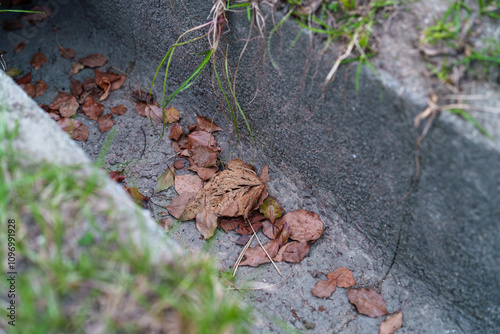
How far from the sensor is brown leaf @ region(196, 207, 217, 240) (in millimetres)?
1563

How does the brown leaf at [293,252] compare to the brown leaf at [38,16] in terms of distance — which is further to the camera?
the brown leaf at [38,16]

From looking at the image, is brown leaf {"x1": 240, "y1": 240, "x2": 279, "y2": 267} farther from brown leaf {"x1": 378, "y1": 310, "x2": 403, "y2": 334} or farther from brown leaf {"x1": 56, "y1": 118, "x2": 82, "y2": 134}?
brown leaf {"x1": 56, "y1": 118, "x2": 82, "y2": 134}

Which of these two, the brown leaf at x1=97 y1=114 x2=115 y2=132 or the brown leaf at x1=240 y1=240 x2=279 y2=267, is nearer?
the brown leaf at x1=240 y1=240 x2=279 y2=267

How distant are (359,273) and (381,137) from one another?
0.54m

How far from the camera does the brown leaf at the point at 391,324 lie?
135cm

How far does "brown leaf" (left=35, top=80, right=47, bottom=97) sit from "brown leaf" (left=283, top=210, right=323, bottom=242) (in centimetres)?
140

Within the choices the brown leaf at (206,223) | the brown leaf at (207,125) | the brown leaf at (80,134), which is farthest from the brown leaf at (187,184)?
the brown leaf at (80,134)

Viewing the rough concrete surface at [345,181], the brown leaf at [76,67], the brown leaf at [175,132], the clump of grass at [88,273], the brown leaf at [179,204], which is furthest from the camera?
the brown leaf at [76,67]

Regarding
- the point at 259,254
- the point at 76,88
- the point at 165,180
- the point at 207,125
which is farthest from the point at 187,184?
the point at 76,88

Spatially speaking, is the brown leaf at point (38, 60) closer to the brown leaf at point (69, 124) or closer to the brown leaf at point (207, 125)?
the brown leaf at point (69, 124)

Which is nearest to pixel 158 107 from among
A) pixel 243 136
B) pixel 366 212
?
pixel 243 136

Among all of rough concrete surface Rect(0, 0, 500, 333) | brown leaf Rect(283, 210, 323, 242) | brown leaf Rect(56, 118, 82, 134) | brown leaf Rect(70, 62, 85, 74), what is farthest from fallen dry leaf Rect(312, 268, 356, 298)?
brown leaf Rect(70, 62, 85, 74)

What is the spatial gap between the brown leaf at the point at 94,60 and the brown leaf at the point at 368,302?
5.55 ft

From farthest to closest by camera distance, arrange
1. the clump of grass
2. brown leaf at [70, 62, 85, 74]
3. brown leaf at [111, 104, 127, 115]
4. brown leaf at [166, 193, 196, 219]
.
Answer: brown leaf at [70, 62, 85, 74] → brown leaf at [111, 104, 127, 115] → brown leaf at [166, 193, 196, 219] → the clump of grass
